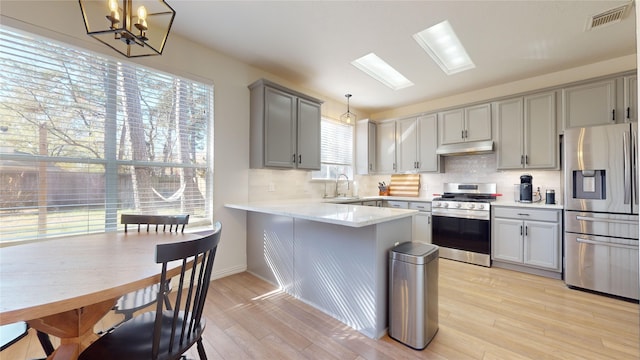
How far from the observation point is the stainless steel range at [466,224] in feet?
11.3

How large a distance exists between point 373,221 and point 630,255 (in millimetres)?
2859

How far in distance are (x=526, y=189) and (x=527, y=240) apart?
73cm

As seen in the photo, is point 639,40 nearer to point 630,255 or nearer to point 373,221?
point 373,221

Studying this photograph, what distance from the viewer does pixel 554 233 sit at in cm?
298

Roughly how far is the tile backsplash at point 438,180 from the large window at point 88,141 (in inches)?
35.2

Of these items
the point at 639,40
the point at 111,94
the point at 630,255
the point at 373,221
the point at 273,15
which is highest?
the point at 273,15

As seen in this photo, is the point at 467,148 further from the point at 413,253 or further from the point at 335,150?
the point at 413,253

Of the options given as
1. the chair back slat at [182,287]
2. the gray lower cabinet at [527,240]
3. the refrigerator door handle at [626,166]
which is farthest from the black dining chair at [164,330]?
the refrigerator door handle at [626,166]

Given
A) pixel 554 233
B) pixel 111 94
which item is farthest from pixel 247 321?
pixel 554 233

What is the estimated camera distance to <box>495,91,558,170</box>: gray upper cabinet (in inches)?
129

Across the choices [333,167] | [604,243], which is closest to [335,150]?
[333,167]

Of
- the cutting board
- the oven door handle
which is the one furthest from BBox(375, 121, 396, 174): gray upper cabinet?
the oven door handle

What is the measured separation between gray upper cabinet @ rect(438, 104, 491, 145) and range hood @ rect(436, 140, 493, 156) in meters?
0.08

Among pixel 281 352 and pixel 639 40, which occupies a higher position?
pixel 639 40
